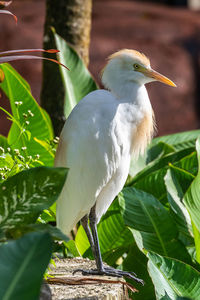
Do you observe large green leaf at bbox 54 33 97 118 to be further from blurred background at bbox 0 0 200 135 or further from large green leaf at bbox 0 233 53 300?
blurred background at bbox 0 0 200 135

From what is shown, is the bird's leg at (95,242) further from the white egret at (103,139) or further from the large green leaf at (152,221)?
the large green leaf at (152,221)

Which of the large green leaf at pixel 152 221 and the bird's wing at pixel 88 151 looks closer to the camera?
the bird's wing at pixel 88 151

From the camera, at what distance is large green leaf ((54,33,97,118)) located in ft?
9.14

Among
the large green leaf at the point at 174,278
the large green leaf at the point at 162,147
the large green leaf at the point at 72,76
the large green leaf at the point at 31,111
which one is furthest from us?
the large green leaf at the point at 162,147

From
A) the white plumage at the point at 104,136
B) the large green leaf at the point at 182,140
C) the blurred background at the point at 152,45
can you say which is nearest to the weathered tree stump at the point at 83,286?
the white plumage at the point at 104,136

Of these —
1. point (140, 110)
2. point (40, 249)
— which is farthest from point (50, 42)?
point (40, 249)

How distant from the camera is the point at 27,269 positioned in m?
1.16

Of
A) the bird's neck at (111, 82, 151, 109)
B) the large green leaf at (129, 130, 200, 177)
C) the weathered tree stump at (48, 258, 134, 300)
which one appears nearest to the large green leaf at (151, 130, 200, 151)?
the large green leaf at (129, 130, 200, 177)

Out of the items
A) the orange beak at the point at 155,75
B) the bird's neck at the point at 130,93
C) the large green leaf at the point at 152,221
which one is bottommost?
the large green leaf at the point at 152,221

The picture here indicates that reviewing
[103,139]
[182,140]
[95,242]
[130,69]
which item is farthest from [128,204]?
[182,140]

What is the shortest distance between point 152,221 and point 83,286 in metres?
0.67

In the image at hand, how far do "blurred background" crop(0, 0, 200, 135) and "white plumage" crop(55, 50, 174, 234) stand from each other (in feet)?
9.81

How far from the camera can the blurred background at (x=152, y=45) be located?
5.25 meters

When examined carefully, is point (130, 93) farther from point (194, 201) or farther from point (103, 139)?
point (194, 201)
